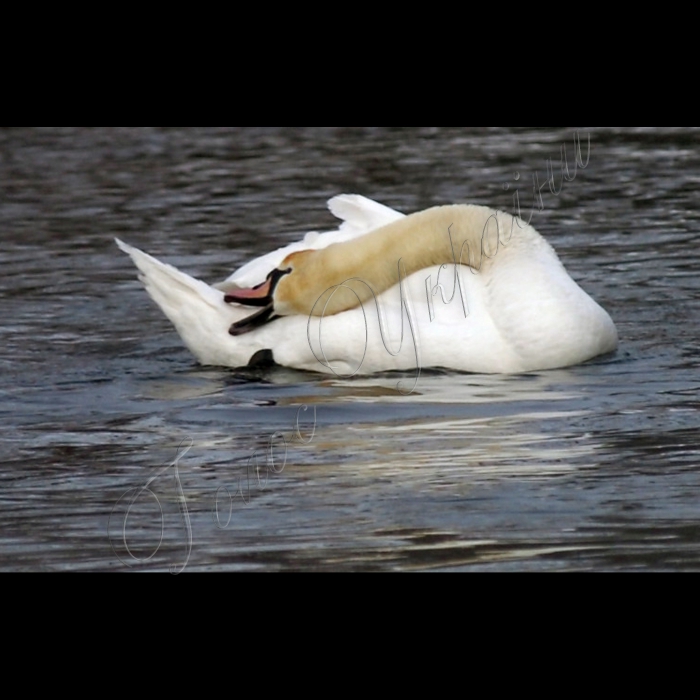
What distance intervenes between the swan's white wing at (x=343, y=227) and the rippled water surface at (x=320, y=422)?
0.64 m

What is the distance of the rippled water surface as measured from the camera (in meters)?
6.57

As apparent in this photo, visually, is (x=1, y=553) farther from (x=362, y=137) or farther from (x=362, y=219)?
(x=362, y=137)

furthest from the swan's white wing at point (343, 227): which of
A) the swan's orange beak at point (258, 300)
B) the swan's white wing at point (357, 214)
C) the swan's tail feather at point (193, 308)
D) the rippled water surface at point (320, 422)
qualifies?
the rippled water surface at point (320, 422)

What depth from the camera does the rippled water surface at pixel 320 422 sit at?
21.6ft

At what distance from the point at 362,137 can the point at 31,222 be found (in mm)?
4371

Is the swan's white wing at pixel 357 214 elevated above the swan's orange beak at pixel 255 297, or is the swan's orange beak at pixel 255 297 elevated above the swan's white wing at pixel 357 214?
the swan's white wing at pixel 357 214

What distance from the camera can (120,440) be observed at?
804 centimetres

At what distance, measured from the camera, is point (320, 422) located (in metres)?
8.32

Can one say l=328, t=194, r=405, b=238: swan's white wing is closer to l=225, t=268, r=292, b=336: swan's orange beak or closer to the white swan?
the white swan

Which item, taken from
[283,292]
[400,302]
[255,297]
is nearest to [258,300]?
[255,297]

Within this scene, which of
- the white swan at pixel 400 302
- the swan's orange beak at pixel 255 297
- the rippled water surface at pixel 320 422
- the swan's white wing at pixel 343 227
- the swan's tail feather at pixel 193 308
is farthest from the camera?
the swan's white wing at pixel 343 227

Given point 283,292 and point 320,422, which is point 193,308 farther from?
point 320,422

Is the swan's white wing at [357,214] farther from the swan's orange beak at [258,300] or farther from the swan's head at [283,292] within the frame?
the swan's orange beak at [258,300]

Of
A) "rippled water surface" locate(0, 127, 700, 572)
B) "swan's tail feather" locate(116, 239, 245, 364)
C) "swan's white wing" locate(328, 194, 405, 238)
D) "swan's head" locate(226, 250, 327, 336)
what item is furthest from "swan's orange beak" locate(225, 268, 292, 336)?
"swan's white wing" locate(328, 194, 405, 238)
